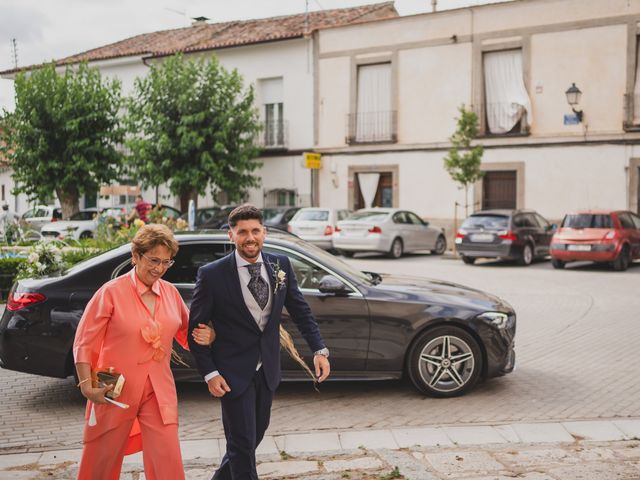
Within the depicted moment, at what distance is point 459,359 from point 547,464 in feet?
6.05

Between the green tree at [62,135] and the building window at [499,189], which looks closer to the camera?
the building window at [499,189]

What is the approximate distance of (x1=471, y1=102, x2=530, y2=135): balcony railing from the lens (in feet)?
84.4

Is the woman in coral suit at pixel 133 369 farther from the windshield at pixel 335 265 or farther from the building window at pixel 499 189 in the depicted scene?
the building window at pixel 499 189

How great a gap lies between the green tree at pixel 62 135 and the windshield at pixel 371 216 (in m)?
11.8

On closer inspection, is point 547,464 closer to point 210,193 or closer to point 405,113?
point 405,113

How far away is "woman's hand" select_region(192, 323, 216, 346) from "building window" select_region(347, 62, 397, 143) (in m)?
25.2

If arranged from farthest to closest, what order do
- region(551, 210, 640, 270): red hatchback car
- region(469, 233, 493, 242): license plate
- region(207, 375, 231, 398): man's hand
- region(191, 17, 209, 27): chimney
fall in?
region(191, 17, 209, 27): chimney, region(469, 233, 493, 242): license plate, region(551, 210, 640, 270): red hatchback car, region(207, 375, 231, 398): man's hand

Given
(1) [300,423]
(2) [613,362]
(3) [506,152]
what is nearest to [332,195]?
(3) [506,152]

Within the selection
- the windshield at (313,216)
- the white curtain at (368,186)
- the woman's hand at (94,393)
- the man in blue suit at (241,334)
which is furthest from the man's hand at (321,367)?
the white curtain at (368,186)

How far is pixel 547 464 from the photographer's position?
4.94 metres

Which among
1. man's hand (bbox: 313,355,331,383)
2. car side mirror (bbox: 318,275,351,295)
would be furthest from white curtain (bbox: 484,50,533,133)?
man's hand (bbox: 313,355,331,383)

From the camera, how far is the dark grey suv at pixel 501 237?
19.9 metres

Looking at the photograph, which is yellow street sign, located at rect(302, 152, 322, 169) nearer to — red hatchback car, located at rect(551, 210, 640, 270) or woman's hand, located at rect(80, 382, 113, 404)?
red hatchback car, located at rect(551, 210, 640, 270)

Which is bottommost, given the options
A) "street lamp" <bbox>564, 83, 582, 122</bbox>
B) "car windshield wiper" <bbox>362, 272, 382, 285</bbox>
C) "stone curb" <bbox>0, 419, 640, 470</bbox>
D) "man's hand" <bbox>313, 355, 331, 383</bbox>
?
"stone curb" <bbox>0, 419, 640, 470</bbox>
